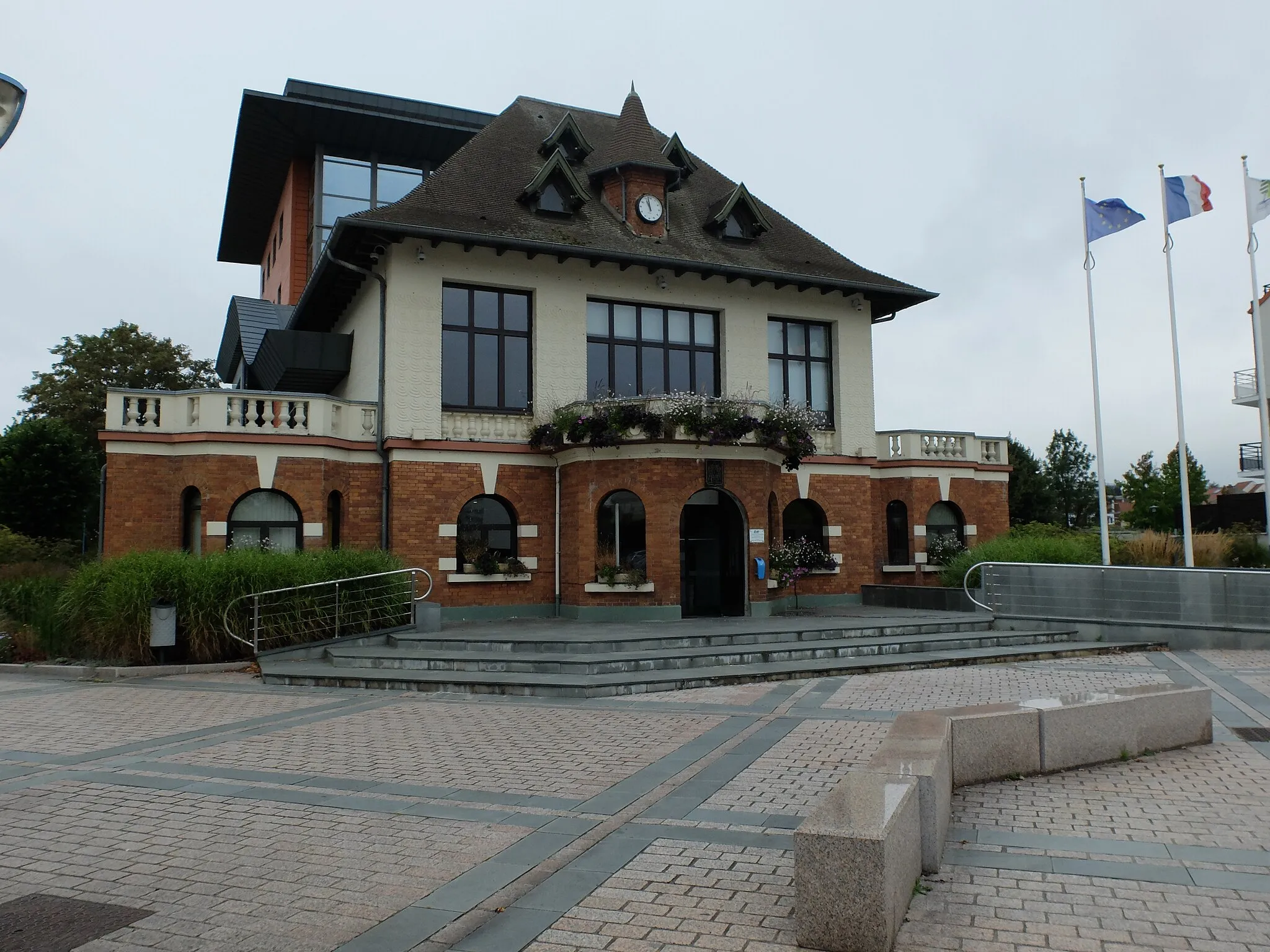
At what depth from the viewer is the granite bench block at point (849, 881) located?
13.2 feet

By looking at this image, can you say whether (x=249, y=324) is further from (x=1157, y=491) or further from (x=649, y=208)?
(x=1157, y=491)

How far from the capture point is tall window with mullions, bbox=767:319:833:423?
22.2 meters

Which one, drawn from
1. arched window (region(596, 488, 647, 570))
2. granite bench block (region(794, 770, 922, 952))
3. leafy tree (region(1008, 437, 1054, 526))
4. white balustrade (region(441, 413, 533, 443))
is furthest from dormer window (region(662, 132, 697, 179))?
leafy tree (region(1008, 437, 1054, 526))

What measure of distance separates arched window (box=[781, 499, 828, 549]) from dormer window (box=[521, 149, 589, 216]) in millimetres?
8348

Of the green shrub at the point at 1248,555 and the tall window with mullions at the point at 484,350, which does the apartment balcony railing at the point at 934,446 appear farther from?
the tall window with mullions at the point at 484,350

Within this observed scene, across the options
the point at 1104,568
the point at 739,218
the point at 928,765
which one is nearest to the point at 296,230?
the point at 739,218

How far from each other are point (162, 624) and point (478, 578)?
633 cm

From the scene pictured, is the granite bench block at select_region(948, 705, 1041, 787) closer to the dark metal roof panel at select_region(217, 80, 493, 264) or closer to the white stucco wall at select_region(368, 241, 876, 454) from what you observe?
the white stucco wall at select_region(368, 241, 876, 454)

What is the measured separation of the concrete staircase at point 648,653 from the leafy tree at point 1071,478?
36.6 meters

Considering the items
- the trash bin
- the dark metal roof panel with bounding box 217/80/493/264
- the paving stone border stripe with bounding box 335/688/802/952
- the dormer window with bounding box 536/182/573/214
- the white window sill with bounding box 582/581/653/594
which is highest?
the dark metal roof panel with bounding box 217/80/493/264

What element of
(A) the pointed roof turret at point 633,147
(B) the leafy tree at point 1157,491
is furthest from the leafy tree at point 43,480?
(B) the leafy tree at point 1157,491

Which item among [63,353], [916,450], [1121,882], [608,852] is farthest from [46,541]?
[1121,882]

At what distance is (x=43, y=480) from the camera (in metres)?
30.1

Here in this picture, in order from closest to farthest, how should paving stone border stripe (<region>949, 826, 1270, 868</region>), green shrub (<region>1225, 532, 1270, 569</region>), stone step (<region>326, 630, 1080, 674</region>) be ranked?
paving stone border stripe (<region>949, 826, 1270, 868</region>)
stone step (<region>326, 630, 1080, 674</region>)
green shrub (<region>1225, 532, 1270, 569</region>)
